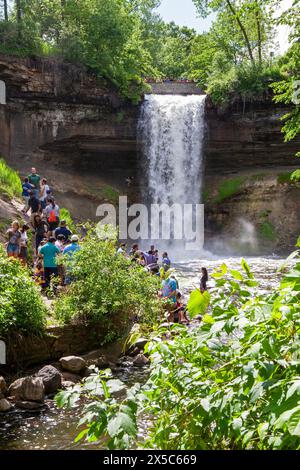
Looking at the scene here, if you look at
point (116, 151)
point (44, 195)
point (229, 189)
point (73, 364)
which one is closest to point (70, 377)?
point (73, 364)

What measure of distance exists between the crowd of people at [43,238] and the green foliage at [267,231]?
44.9ft

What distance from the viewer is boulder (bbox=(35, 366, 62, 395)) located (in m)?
8.55

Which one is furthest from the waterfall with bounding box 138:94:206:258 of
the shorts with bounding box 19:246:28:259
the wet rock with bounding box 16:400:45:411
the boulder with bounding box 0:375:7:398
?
the wet rock with bounding box 16:400:45:411

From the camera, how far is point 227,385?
294cm

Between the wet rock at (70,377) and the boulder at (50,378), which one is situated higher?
the boulder at (50,378)

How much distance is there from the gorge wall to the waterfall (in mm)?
675

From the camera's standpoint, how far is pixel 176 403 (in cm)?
328

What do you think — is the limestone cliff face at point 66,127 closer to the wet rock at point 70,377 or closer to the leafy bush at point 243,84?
the leafy bush at point 243,84

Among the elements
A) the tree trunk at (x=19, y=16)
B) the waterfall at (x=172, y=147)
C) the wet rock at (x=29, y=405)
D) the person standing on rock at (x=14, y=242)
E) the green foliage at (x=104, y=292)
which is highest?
the tree trunk at (x=19, y=16)

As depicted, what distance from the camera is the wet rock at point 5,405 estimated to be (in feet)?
25.7

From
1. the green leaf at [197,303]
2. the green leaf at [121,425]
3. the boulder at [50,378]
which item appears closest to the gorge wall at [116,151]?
the boulder at [50,378]

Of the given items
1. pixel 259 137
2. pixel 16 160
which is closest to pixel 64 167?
pixel 16 160
